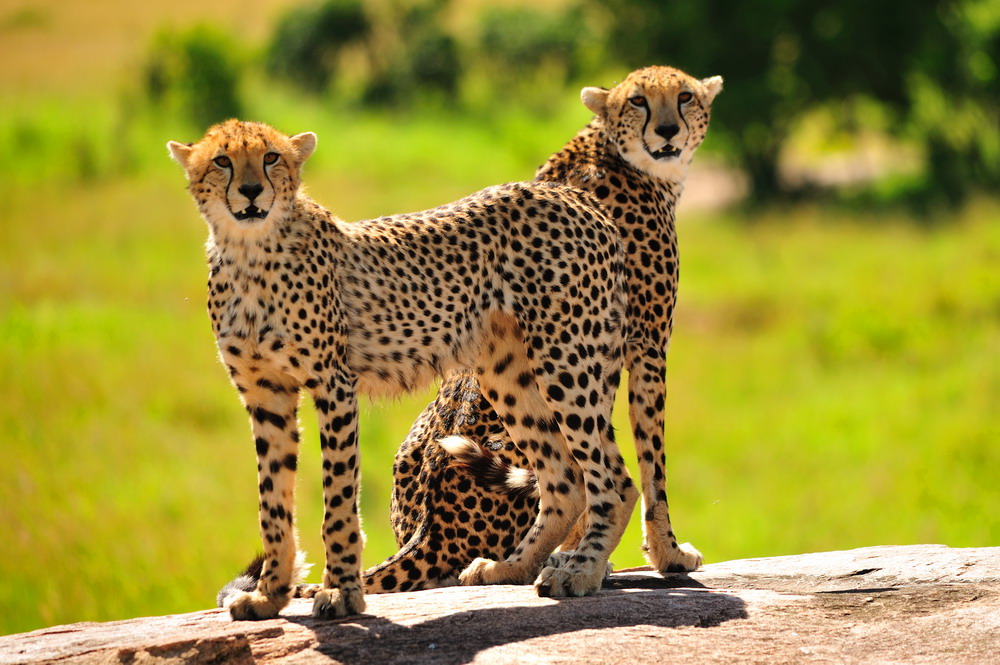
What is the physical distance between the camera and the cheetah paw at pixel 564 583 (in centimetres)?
452

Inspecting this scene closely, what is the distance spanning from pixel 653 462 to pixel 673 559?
37 cm

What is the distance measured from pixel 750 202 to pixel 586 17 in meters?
4.45

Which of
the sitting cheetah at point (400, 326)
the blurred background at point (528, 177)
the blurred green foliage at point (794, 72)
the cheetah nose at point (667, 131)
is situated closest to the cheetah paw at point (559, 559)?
the sitting cheetah at point (400, 326)

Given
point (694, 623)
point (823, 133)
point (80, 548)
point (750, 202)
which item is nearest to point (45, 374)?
point (80, 548)

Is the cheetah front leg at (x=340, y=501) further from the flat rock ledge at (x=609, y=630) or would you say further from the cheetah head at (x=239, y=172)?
the cheetah head at (x=239, y=172)

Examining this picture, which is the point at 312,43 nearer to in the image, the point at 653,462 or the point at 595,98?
the point at 595,98

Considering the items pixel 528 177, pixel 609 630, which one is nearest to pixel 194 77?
pixel 528 177

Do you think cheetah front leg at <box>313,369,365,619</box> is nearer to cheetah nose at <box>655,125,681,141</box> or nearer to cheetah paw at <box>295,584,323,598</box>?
cheetah paw at <box>295,584,323,598</box>

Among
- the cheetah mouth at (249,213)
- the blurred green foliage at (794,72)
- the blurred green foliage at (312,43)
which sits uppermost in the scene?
the blurred green foliage at (312,43)

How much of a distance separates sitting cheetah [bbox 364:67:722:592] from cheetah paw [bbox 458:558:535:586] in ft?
0.11

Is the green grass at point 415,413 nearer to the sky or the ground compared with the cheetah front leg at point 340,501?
nearer to the sky

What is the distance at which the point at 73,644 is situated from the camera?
13.7 ft

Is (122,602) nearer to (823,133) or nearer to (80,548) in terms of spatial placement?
(80,548)

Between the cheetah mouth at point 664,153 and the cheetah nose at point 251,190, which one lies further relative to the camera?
the cheetah mouth at point 664,153
